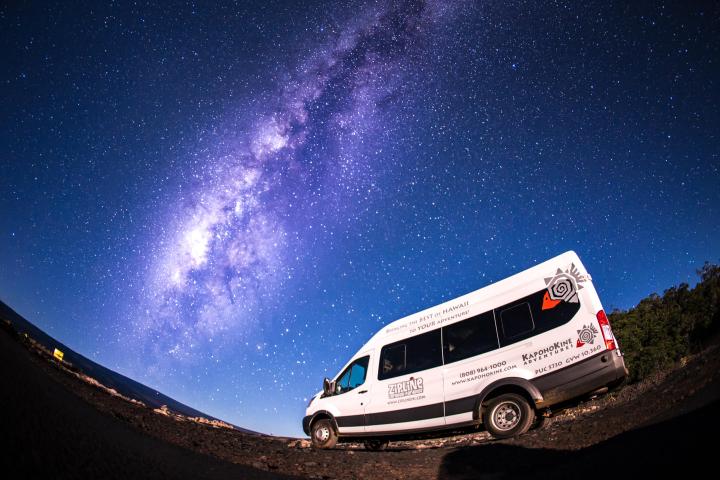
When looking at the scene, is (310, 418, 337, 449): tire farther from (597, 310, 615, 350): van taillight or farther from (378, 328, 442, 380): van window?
(597, 310, 615, 350): van taillight

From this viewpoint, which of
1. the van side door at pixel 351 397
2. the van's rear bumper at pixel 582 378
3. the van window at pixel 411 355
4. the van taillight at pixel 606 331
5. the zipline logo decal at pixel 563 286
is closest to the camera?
the van's rear bumper at pixel 582 378

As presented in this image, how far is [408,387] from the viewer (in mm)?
7152

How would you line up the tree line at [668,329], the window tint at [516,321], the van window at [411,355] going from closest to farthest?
the window tint at [516,321], the van window at [411,355], the tree line at [668,329]

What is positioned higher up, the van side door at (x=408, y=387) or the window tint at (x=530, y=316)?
the window tint at (x=530, y=316)

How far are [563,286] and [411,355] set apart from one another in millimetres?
3633

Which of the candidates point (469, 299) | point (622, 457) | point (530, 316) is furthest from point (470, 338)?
point (622, 457)

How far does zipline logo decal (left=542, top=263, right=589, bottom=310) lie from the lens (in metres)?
5.86

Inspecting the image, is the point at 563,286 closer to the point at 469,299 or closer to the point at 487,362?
the point at 469,299

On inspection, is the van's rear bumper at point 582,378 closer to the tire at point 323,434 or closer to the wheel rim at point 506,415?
the wheel rim at point 506,415

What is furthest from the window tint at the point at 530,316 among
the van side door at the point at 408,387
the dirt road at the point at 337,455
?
the dirt road at the point at 337,455

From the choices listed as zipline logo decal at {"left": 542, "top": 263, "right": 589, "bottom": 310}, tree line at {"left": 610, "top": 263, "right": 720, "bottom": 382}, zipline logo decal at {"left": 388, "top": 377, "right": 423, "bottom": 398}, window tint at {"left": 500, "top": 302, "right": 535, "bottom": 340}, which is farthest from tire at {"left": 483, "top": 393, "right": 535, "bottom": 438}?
tree line at {"left": 610, "top": 263, "right": 720, "bottom": 382}

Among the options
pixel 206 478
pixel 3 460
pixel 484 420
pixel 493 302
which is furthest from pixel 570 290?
pixel 3 460

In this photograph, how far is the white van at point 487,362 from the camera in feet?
18.2

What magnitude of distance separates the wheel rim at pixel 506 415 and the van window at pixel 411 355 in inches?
55.4
